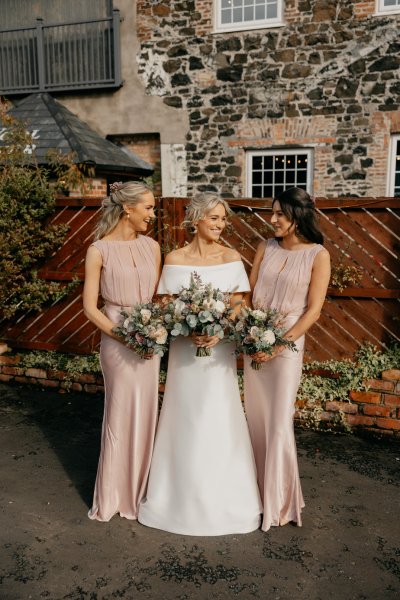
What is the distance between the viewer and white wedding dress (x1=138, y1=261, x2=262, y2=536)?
369 centimetres

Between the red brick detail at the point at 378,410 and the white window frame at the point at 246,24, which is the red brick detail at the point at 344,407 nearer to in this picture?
the red brick detail at the point at 378,410

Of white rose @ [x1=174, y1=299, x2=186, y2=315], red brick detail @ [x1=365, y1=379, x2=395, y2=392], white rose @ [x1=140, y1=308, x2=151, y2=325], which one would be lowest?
red brick detail @ [x1=365, y1=379, x2=395, y2=392]

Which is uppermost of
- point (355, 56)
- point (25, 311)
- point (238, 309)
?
point (355, 56)

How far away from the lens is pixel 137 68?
12125 millimetres

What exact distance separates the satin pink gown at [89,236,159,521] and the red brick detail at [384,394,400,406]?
2.57 metres

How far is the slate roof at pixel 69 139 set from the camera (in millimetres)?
10836

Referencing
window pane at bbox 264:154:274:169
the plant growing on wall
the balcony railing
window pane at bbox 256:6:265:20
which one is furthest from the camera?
the balcony railing

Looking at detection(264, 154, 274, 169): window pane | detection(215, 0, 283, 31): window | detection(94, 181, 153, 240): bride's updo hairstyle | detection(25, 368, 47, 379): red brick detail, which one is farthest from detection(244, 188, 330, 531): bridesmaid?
detection(215, 0, 283, 31): window

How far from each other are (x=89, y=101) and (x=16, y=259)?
7303 mm

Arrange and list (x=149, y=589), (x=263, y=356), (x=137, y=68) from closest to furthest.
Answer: (x=149, y=589)
(x=263, y=356)
(x=137, y=68)

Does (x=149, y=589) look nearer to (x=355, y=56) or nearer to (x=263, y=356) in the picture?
(x=263, y=356)

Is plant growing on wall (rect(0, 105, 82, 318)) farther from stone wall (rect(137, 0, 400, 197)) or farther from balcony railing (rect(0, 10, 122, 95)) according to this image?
balcony railing (rect(0, 10, 122, 95))

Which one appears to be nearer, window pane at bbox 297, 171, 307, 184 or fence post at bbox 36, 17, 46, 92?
window pane at bbox 297, 171, 307, 184

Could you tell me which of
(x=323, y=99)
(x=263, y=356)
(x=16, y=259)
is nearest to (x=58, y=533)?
(x=263, y=356)
